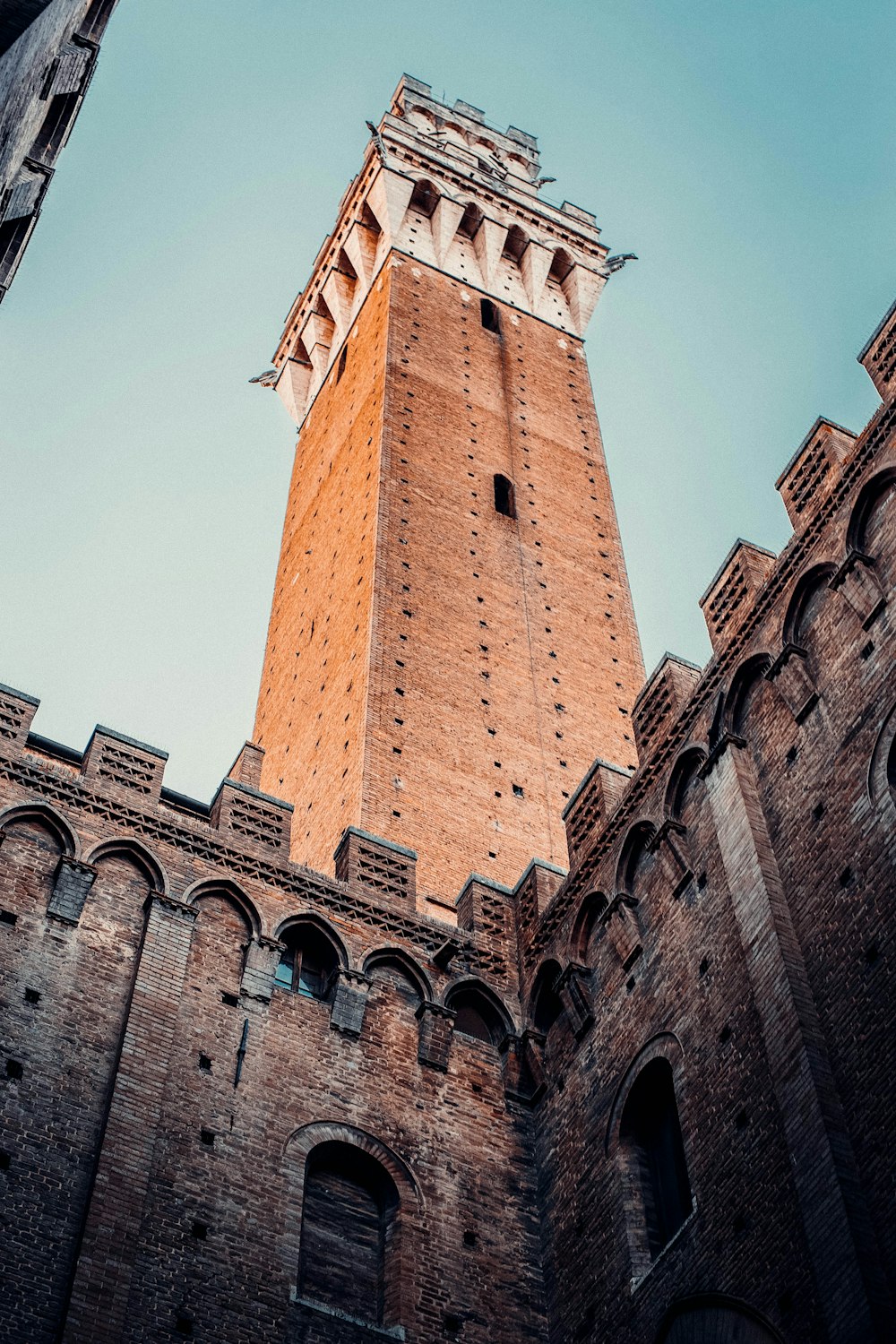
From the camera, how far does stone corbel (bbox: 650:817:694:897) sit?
1462 cm

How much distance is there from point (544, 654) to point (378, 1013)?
10912mm

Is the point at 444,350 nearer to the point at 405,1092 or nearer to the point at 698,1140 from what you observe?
the point at 405,1092

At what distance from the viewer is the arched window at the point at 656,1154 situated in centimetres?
1328

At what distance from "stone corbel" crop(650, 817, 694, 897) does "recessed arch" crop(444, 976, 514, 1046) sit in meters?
2.61

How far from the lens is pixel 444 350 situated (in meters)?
32.1

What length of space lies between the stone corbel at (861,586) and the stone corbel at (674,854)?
2.66 metres

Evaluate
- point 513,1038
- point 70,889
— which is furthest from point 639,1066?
point 70,889

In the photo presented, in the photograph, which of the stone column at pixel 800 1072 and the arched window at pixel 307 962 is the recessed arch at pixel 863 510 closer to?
the stone column at pixel 800 1072

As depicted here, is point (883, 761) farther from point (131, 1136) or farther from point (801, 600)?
point (131, 1136)

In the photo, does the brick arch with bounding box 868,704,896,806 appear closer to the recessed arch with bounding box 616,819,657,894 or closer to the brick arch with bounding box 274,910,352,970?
the recessed arch with bounding box 616,819,657,894

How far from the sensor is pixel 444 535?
27.1 m

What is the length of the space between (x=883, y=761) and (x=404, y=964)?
6.06m

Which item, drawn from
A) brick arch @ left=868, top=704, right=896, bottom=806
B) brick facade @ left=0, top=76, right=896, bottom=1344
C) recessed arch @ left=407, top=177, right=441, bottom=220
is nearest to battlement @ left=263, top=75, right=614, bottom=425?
recessed arch @ left=407, top=177, right=441, bottom=220

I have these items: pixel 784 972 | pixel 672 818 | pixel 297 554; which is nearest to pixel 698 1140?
pixel 784 972
